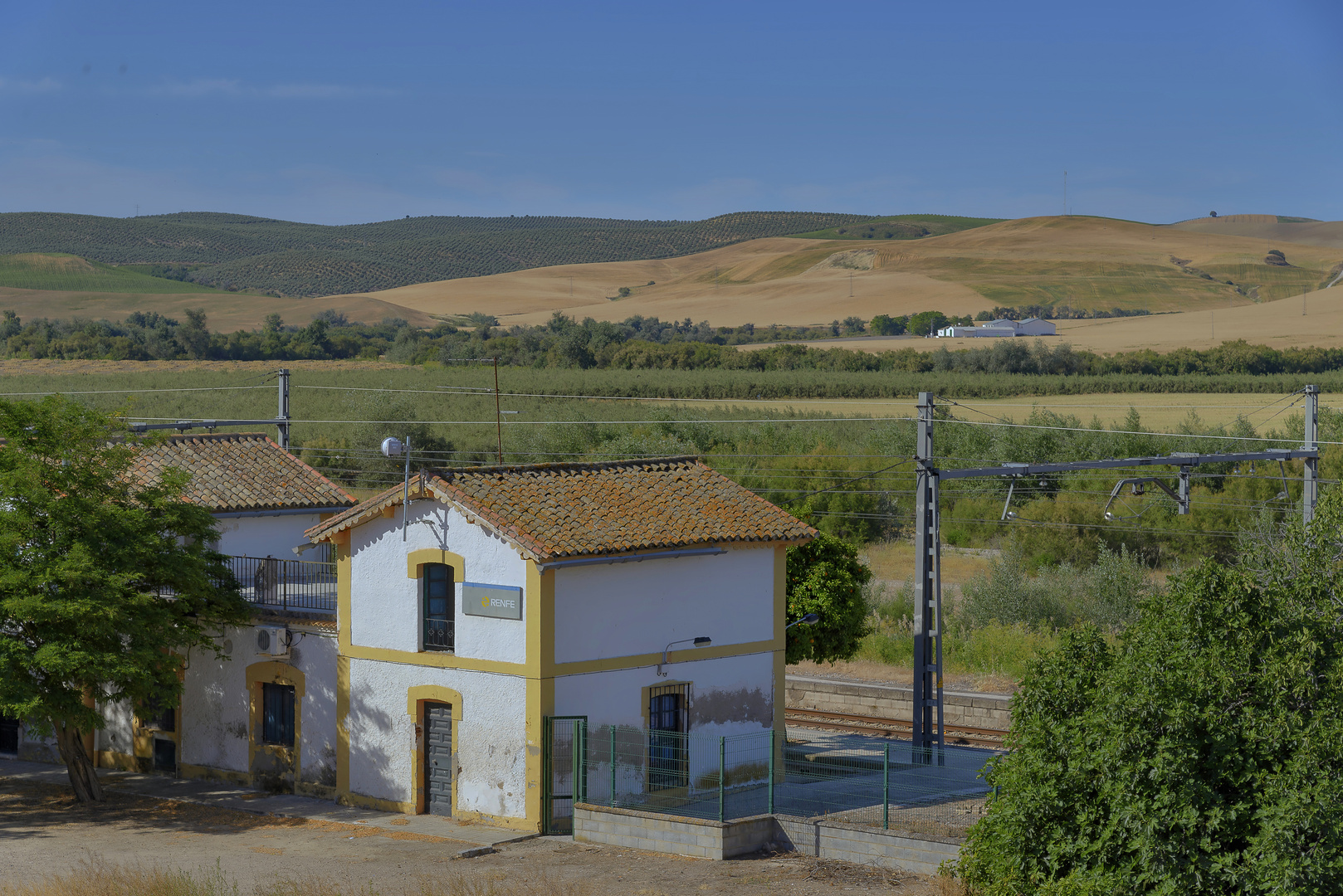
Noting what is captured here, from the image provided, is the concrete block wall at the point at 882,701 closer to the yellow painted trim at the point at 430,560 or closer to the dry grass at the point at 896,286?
the yellow painted trim at the point at 430,560

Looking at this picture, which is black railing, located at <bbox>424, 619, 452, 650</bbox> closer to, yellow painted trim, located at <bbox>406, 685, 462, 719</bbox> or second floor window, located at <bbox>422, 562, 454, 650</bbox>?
second floor window, located at <bbox>422, 562, 454, 650</bbox>

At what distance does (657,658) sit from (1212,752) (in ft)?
34.3

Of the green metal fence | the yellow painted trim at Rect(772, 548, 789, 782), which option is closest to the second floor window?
the green metal fence

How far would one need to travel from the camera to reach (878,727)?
28.9 m

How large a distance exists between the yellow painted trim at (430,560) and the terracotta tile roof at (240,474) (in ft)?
20.1

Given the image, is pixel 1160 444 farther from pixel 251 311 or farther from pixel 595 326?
pixel 251 311

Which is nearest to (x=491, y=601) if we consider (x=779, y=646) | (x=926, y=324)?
(x=779, y=646)

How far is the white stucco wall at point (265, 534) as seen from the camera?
26.6 metres

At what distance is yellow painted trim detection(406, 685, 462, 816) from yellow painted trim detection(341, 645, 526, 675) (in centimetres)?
42

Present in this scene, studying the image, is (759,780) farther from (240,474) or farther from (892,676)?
(240,474)

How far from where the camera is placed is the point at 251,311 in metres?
162

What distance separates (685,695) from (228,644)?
8543 mm

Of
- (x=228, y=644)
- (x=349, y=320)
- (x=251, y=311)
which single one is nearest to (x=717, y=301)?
(x=349, y=320)

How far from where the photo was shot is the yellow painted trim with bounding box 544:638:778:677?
2073cm
